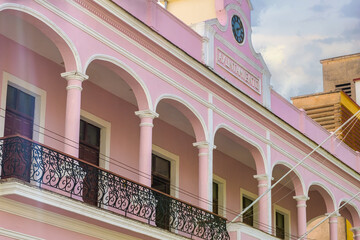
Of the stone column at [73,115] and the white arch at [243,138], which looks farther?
the white arch at [243,138]

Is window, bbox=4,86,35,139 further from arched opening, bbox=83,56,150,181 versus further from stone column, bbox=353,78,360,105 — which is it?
stone column, bbox=353,78,360,105

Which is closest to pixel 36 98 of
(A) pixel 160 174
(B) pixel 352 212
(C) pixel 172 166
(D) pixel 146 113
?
(D) pixel 146 113

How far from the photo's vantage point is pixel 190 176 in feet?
66.4

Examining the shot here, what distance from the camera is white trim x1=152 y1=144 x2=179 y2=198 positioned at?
19.2 meters

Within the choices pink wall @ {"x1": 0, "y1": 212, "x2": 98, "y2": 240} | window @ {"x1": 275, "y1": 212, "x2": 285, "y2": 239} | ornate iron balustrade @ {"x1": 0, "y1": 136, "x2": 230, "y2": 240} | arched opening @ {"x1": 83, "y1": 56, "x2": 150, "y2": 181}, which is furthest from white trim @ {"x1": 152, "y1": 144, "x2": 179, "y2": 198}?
window @ {"x1": 275, "y1": 212, "x2": 285, "y2": 239}

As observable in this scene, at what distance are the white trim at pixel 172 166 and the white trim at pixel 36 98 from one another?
150 inches

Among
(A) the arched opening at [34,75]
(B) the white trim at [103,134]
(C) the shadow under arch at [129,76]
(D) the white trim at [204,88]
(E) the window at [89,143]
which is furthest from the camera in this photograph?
(B) the white trim at [103,134]

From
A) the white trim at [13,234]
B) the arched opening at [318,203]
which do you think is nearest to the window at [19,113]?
the white trim at [13,234]

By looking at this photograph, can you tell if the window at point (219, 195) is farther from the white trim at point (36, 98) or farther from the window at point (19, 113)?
the window at point (19, 113)

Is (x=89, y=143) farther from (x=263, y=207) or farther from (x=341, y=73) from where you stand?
(x=341, y=73)

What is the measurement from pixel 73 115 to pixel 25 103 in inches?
63.6

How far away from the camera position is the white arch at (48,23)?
44.1ft

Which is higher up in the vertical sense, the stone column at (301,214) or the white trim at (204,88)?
the white trim at (204,88)

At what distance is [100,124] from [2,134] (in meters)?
3.12
